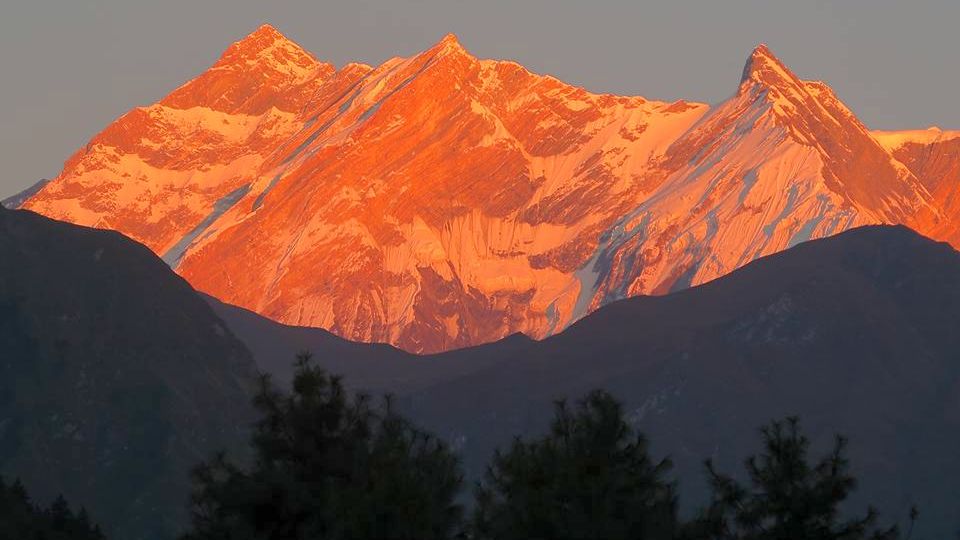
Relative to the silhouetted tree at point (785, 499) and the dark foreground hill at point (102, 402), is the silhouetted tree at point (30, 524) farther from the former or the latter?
the dark foreground hill at point (102, 402)

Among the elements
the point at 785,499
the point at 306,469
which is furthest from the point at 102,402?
the point at 785,499

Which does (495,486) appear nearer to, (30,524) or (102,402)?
(30,524)

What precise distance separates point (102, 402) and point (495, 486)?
135353mm

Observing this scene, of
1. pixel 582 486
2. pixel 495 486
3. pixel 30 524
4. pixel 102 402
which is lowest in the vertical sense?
pixel 582 486

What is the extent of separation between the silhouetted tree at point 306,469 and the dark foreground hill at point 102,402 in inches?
3886

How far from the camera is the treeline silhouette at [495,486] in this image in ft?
136

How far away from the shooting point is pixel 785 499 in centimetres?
4378

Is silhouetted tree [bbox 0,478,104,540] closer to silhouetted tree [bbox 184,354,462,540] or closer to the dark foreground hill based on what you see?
silhouetted tree [bbox 184,354,462,540]

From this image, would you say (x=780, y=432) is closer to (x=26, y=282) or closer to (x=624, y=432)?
(x=624, y=432)

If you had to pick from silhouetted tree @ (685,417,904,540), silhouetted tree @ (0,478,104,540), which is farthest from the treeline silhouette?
silhouetted tree @ (0,478,104,540)

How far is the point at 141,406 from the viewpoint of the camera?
178m

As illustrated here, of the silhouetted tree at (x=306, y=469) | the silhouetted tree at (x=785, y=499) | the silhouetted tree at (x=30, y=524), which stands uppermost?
the silhouetted tree at (x=30, y=524)

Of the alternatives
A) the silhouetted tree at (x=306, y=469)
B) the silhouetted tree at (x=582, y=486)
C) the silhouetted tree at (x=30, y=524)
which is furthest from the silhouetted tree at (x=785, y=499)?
the silhouetted tree at (x=30, y=524)

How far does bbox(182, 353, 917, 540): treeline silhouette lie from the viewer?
41344mm
